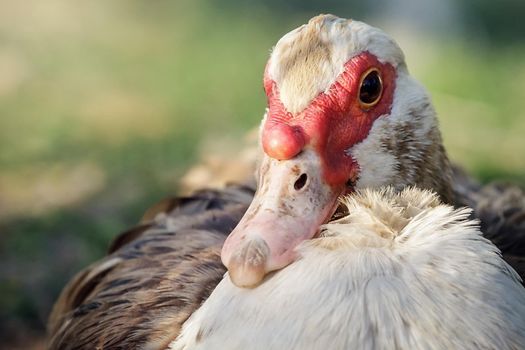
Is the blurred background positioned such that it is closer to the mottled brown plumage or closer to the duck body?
the mottled brown plumage

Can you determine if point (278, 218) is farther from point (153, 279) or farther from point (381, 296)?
point (153, 279)

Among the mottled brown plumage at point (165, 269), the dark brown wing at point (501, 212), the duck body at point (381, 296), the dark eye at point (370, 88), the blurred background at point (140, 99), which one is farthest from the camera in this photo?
the blurred background at point (140, 99)

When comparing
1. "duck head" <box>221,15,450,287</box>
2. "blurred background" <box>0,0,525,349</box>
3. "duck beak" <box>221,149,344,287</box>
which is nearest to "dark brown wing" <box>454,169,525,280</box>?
"duck head" <box>221,15,450,287</box>

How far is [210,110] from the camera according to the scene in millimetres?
6625

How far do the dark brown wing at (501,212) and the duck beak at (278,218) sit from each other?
2.84 feet

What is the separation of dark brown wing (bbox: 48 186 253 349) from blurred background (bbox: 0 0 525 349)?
1.19 metres

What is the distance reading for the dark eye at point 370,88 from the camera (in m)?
2.51

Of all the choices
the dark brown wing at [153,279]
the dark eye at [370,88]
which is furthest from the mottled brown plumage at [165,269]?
the dark eye at [370,88]

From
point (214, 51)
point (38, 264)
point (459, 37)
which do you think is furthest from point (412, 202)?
point (459, 37)

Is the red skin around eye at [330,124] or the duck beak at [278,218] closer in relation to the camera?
the duck beak at [278,218]

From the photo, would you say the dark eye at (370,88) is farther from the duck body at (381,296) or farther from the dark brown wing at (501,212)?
the dark brown wing at (501,212)

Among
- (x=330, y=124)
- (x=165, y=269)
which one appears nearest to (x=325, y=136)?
(x=330, y=124)

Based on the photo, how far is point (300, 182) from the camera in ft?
7.54

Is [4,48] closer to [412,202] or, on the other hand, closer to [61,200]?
[61,200]
